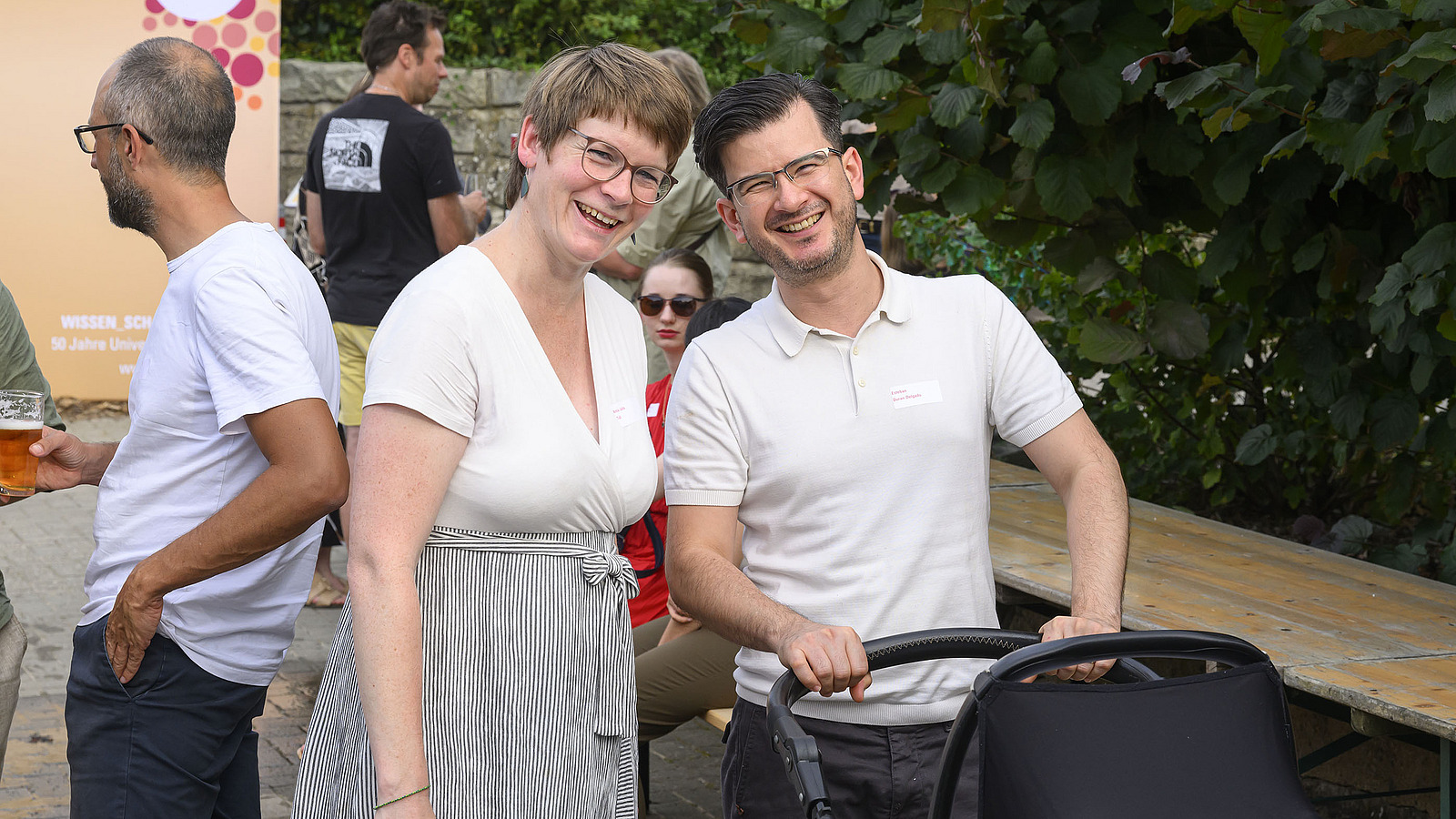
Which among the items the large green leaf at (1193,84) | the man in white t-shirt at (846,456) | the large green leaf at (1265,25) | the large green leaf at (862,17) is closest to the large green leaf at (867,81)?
Answer: the large green leaf at (862,17)

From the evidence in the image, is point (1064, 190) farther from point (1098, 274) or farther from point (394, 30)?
point (394, 30)

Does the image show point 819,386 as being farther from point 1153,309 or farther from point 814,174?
point 1153,309

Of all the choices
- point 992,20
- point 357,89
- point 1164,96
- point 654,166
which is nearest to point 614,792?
point 654,166

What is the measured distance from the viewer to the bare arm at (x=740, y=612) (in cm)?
203

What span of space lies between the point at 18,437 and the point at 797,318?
152 cm

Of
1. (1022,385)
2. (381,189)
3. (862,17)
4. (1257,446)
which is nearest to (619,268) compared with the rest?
(381,189)

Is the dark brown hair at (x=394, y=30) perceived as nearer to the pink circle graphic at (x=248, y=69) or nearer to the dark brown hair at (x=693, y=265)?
the dark brown hair at (x=693, y=265)

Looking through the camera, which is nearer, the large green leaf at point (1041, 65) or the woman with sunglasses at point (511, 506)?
the woman with sunglasses at point (511, 506)

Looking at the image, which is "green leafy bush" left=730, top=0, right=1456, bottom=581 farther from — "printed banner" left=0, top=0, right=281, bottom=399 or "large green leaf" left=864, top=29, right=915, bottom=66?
"printed banner" left=0, top=0, right=281, bottom=399

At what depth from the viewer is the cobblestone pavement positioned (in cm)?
438

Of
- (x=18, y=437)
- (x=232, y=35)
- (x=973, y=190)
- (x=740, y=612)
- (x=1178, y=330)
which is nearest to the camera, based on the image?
(x=740, y=612)

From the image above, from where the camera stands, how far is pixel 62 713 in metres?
5.02

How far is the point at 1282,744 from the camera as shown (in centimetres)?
186

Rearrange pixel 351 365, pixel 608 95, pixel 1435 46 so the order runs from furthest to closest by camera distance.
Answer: pixel 351 365 → pixel 1435 46 → pixel 608 95
